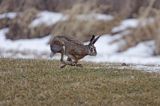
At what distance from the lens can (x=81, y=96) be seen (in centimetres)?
1223

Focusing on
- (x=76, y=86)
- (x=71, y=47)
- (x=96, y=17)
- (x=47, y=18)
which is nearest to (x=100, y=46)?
(x=96, y=17)

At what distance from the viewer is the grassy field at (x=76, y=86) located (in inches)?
475

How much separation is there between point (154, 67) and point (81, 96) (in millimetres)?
4041

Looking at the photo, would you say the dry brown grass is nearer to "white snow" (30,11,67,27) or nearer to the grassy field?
"white snow" (30,11,67,27)

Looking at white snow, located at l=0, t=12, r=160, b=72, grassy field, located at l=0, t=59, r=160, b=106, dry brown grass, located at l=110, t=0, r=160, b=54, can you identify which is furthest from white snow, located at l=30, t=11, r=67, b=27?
grassy field, located at l=0, t=59, r=160, b=106

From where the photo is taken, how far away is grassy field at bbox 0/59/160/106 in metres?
12.1

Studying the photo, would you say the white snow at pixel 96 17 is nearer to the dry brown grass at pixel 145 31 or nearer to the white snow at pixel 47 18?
the white snow at pixel 47 18

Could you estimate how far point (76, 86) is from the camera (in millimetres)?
12797

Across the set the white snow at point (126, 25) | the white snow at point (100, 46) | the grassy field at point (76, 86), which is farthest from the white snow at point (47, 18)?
the grassy field at point (76, 86)

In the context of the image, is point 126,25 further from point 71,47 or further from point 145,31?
point 71,47

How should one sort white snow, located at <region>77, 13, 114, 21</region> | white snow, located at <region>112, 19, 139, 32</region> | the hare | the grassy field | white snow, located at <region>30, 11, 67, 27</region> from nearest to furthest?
the grassy field < the hare < white snow, located at <region>77, 13, 114, 21</region> < white snow, located at <region>112, 19, 139, 32</region> < white snow, located at <region>30, 11, 67, 27</region>

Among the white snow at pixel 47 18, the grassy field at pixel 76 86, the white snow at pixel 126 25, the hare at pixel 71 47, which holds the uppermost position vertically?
the white snow at pixel 47 18

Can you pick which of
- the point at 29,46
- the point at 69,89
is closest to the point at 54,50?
the point at 69,89

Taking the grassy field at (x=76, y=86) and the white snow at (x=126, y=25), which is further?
the white snow at (x=126, y=25)
